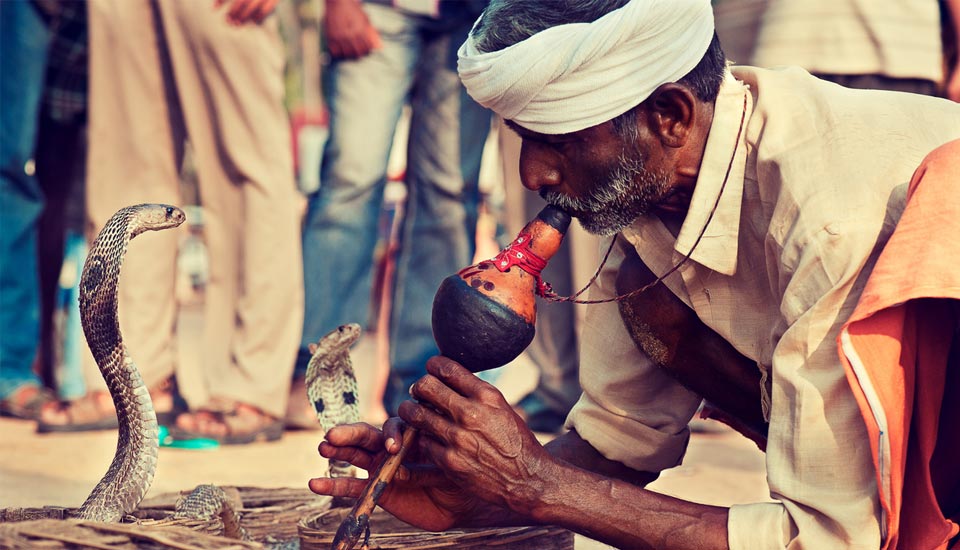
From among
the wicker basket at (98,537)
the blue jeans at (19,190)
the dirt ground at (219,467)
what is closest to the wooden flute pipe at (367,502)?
the wicker basket at (98,537)

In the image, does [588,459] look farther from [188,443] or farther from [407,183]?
[407,183]

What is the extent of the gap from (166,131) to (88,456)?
1157 mm

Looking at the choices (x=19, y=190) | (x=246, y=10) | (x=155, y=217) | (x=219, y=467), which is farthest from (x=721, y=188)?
(x=19, y=190)

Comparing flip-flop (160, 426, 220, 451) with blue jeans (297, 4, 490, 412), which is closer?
flip-flop (160, 426, 220, 451)

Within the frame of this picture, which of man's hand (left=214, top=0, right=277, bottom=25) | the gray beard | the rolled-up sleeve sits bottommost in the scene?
the rolled-up sleeve

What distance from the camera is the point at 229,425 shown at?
4.25 m

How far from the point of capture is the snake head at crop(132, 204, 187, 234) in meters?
2.31

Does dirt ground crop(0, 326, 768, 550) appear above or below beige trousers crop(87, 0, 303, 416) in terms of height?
below

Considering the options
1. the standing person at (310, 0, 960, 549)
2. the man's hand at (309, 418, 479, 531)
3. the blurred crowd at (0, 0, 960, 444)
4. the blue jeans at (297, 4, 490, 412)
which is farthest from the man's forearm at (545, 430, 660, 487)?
the blue jeans at (297, 4, 490, 412)

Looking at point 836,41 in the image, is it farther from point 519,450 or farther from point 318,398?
point 519,450

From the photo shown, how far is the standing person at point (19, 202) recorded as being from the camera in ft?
15.0

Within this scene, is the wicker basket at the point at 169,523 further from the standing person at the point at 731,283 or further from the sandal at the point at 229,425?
the sandal at the point at 229,425

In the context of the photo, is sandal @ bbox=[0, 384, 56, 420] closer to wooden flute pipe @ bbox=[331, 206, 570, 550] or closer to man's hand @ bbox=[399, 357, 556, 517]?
wooden flute pipe @ bbox=[331, 206, 570, 550]

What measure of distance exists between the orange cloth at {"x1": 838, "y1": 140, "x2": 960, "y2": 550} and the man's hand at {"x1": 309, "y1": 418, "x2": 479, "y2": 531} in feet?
2.51
